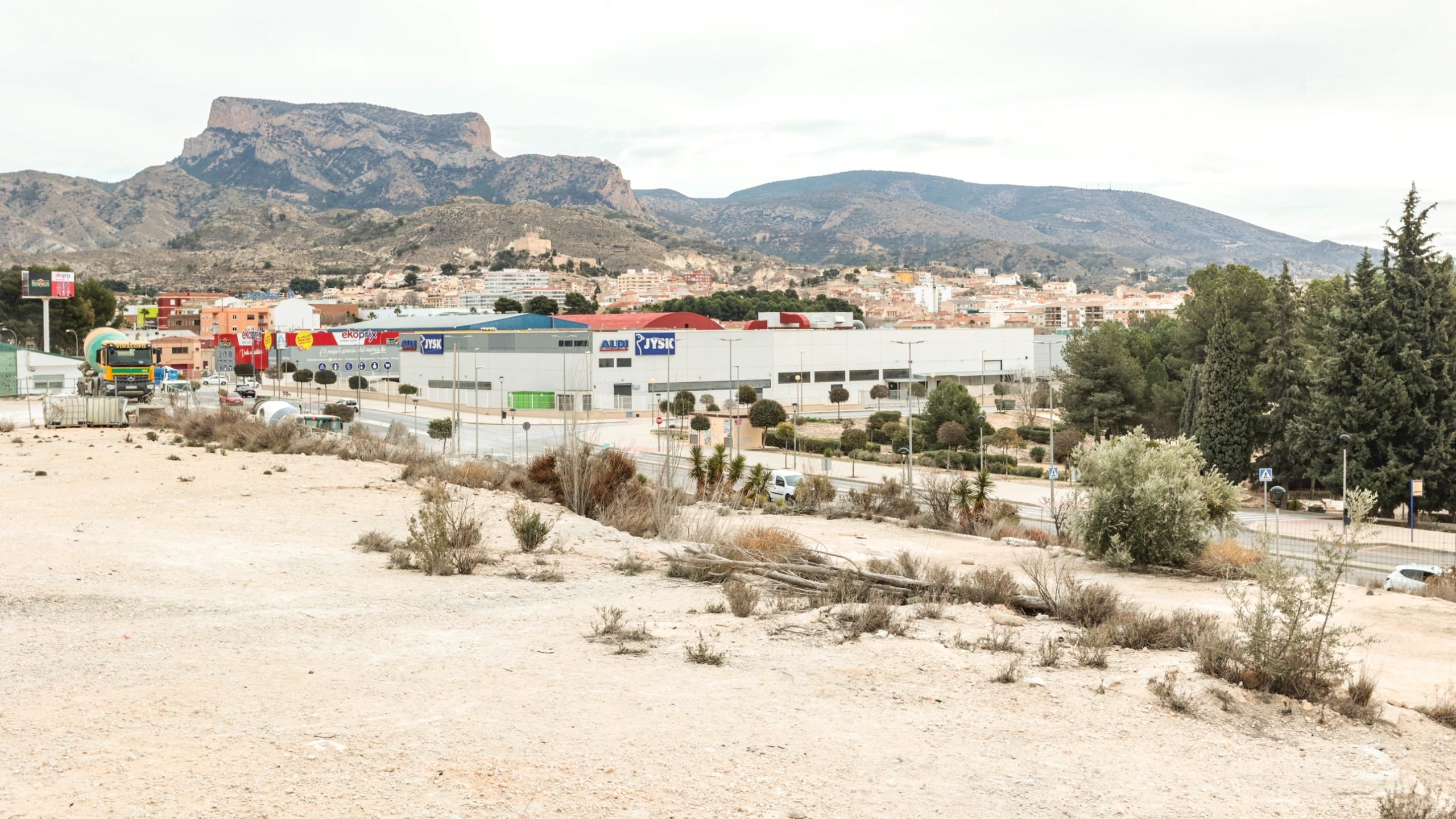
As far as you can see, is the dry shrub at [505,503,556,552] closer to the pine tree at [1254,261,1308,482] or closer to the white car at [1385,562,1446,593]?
the white car at [1385,562,1446,593]

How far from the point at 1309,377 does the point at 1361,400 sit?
416cm

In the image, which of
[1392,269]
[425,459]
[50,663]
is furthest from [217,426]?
[1392,269]

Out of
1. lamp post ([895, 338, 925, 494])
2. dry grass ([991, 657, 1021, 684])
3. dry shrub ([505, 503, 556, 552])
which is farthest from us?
lamp post ([895, 338, 925, 494])

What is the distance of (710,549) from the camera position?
53.3ft

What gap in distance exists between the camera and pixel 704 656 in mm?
10000

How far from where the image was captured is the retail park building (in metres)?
81.4

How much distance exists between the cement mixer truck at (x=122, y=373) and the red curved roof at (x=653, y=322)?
139 ft

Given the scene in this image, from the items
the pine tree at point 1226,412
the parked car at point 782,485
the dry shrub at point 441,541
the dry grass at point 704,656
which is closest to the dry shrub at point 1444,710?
the dry grass at point 704,656

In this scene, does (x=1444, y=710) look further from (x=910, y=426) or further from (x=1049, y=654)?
(x=910, y=426)

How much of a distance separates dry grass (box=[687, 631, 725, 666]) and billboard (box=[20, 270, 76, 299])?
84.9 meters

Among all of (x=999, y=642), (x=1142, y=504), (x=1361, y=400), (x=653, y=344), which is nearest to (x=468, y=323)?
(x=653, y=344)

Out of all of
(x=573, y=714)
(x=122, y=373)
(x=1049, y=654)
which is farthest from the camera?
(x=122, y=373)

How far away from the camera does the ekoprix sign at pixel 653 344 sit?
8238cm

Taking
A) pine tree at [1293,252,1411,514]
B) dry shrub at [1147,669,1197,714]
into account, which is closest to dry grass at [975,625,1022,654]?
dry shrub at [1147,669,1197,714]
